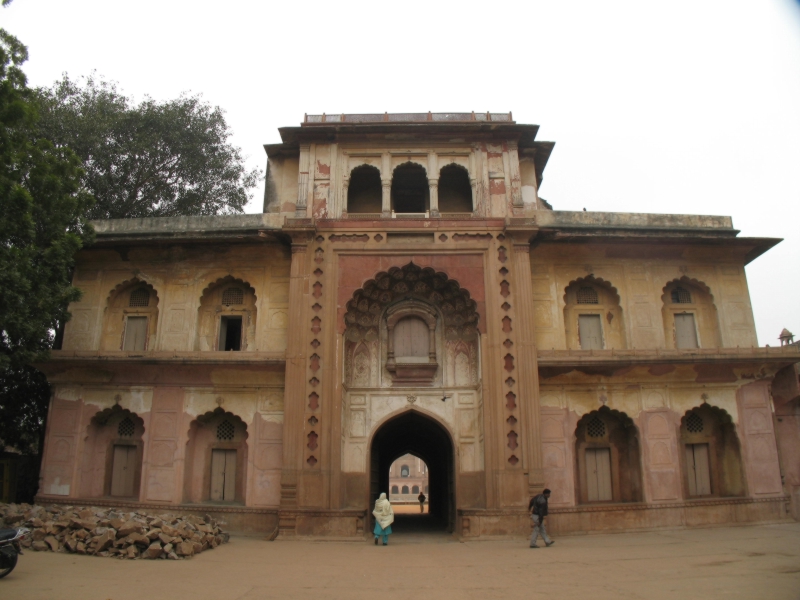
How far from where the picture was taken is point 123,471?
17.8 meters

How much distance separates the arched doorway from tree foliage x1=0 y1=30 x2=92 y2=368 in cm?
906

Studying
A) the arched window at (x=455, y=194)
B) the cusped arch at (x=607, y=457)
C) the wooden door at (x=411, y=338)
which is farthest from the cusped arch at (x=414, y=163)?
the cusped arch at (x=607, y=457)

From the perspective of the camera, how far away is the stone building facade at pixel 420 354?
1627 cm

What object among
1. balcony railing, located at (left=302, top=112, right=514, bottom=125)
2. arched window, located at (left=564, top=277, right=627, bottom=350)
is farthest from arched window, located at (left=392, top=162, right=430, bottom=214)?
arched window, located at (left=564, top=277, right=627, bottom=350)

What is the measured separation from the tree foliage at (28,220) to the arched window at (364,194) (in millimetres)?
7428

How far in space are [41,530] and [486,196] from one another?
1342 centimetres

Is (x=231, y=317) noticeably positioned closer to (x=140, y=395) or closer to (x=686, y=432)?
(x=140, y=395)

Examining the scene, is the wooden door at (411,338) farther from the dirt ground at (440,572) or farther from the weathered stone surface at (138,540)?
the weathered stone surface at (138,540)

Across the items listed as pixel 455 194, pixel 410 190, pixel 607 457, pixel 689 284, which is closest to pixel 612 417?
pixel 607 457

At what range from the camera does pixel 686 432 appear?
59.0 feet

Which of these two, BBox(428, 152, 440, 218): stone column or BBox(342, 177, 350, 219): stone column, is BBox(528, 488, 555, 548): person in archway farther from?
BBox(342, 177, 350, 219): stone column

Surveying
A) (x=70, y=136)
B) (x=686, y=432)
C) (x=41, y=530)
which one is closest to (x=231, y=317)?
(x=41, y=530)

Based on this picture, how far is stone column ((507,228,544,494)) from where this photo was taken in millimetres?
15633

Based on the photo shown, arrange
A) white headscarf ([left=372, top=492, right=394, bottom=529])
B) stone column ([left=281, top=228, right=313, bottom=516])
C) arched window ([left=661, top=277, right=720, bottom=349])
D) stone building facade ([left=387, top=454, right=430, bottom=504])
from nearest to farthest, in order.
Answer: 1. white headscarf ([left=372, top=492, right=394, bottom=529])
2. stone column ([left=281, top=228, right=313, bottom=516])
3. arched window ([left=661, top=277, right=720, bottom=349])
4. stone building facade ([left=387, top=454, right=430, bottom=504])
